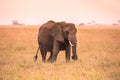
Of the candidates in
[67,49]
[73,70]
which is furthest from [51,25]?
[73,70]

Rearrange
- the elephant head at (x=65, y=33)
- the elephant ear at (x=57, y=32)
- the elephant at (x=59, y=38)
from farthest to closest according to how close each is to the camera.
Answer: the elephant ear at (x=57, y=32), the elephant at (x=59, y=38), the elephant head at (x=65, y=33)

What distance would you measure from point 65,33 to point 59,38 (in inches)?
13.2

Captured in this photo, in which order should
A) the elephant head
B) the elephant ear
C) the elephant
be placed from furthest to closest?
1. the elephant ear
2. the elephant
3. the elephant head

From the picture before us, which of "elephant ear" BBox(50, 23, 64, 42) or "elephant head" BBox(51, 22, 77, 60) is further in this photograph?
"elephant ear" BBox(50, 23, 64, 42)

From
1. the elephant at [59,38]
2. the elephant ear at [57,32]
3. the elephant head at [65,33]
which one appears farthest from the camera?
the elephant ear at [57,32]

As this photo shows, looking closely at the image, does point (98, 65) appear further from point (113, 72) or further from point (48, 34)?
point (48, 34)

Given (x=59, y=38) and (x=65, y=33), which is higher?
(x=65, y=33)

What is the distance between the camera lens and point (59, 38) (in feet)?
47.7

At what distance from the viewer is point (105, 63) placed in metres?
13.6

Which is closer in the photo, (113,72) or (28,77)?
(28,77)

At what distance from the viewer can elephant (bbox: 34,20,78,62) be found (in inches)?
560

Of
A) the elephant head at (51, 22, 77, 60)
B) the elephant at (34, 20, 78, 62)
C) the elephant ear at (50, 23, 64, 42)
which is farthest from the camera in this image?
the elephant ear at (50, 23, 64, 42)

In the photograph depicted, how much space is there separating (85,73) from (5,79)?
2454mm

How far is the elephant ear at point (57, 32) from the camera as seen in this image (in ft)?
47.7
